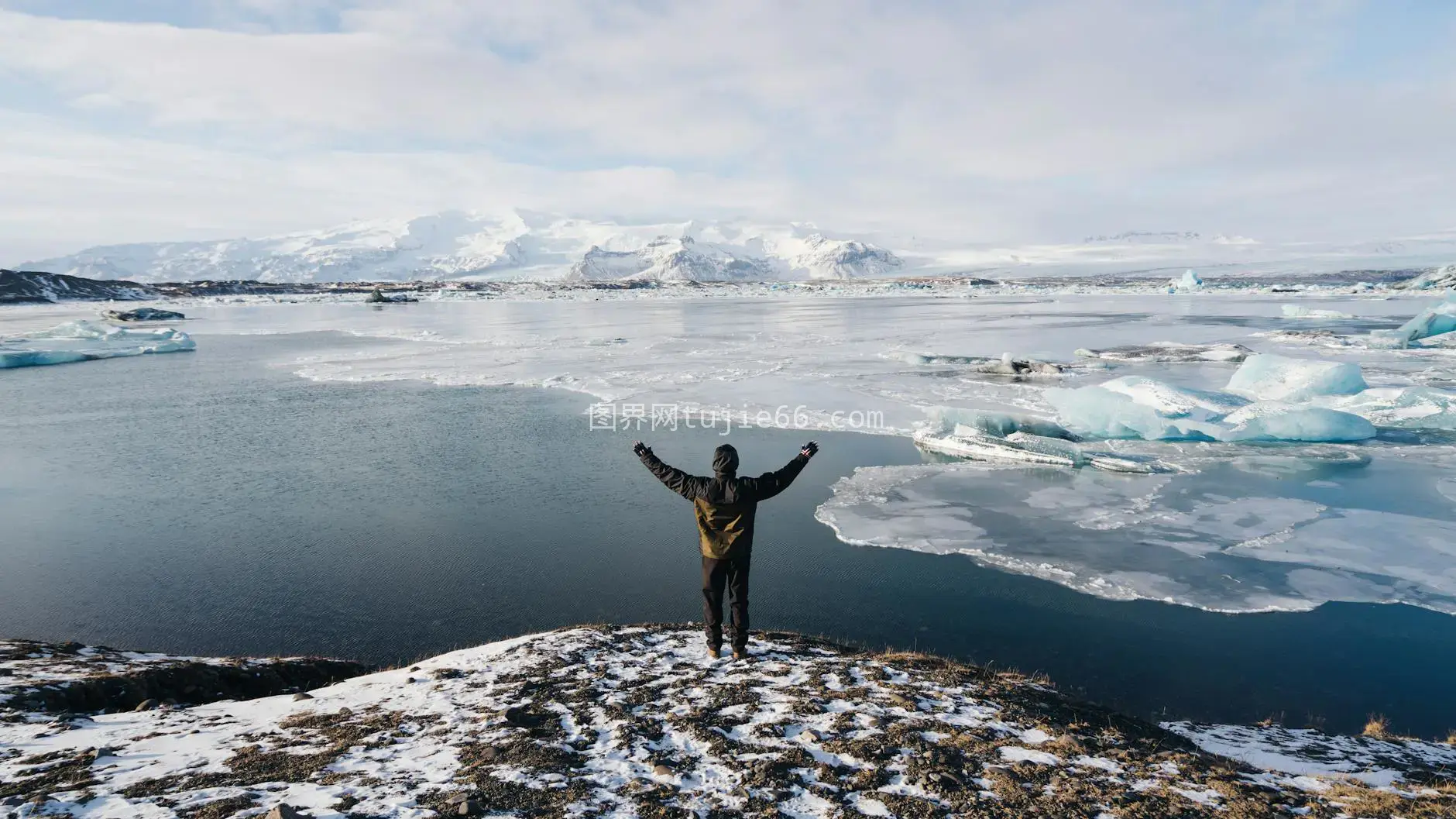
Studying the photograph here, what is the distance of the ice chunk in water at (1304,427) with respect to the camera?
1473 cm

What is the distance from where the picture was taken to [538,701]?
4.93 metres

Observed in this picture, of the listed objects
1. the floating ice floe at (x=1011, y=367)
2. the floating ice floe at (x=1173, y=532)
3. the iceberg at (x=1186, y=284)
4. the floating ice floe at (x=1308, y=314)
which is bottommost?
the floating ice floe at (x=1173, y=532)

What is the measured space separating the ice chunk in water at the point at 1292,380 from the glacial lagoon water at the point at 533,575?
649 centimetres

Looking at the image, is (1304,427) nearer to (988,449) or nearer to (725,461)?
(988,449)

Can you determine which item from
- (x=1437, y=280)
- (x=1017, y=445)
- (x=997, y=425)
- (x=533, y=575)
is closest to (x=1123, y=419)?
(x=997, y=425)

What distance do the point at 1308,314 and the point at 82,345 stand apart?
72.8m

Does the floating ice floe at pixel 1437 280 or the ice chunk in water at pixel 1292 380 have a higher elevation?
the floating ice floe at pixel 1437 280

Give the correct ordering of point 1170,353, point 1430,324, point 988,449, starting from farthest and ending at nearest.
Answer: point 1430,324 < point 1170,353 < point 988,449

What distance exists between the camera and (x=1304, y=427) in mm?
14758

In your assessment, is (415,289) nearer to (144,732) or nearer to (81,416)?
(81,416)

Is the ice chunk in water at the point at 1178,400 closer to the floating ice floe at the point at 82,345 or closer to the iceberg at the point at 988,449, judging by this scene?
the iceberg at the point at 988,449

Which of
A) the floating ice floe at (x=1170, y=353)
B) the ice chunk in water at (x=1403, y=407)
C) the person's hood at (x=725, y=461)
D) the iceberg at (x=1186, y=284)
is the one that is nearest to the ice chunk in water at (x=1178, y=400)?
the ice chunk in water at (x=1403, y=407)

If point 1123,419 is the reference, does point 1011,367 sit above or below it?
above

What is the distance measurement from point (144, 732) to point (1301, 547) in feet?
40.3
